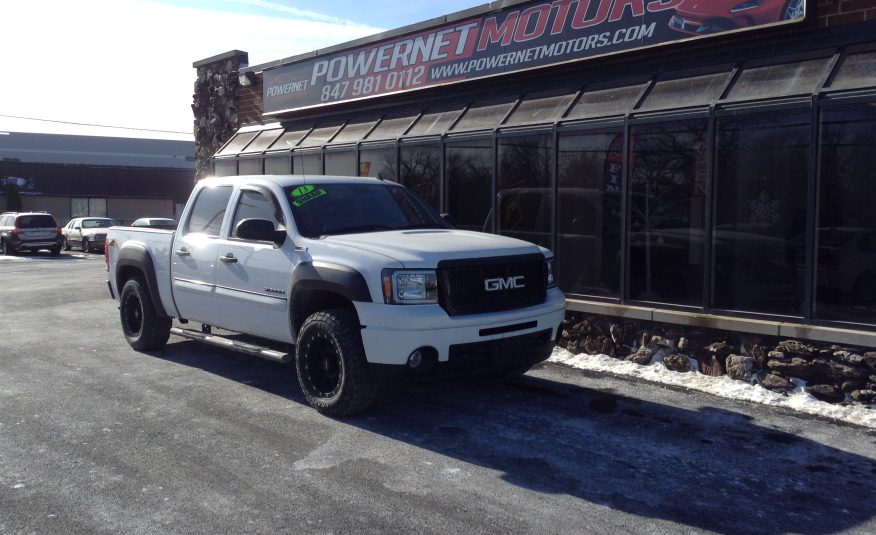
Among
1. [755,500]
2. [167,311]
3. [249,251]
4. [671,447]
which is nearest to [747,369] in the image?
[671,447]

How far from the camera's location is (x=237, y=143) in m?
15.9

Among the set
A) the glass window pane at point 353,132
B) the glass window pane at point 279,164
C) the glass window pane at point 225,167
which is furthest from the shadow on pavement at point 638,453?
the glass window pane at point 225,167

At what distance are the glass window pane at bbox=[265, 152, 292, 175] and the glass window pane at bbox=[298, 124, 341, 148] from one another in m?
0.37

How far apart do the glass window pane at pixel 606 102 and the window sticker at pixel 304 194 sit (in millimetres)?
3483

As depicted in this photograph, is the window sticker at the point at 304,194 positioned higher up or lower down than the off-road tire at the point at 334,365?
higher up

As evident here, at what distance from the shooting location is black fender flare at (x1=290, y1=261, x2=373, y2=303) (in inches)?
235

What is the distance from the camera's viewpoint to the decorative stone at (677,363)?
795 centimetres

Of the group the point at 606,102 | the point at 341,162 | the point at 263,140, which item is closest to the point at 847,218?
the point at 606,102

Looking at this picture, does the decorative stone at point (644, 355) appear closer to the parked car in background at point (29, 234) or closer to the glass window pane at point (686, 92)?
the glass window pane at point (686, 92)

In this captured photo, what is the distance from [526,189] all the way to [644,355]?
8.84ft

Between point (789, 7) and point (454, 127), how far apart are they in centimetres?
459

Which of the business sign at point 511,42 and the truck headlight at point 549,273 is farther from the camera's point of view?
the business sign at point 511,42

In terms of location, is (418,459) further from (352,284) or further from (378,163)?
(378,163)

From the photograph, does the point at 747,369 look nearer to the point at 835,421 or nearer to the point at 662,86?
the point at 835,421
